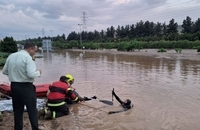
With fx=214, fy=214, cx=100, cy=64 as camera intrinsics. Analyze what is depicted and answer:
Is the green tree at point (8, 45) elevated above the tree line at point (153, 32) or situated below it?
below

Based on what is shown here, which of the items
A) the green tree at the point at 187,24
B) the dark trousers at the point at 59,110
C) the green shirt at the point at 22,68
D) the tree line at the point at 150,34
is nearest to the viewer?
the green shirt at the point at 22,68

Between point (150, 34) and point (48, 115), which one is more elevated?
point (150, 34)

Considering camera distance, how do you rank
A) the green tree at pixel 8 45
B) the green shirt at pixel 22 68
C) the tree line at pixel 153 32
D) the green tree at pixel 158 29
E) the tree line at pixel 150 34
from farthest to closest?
the green tree at pixel 158 29, the tree line at pixel 153 32, the tree line at pixel 150 34, the green tree at pixel 8 45, the green shirt at pixel 22 68

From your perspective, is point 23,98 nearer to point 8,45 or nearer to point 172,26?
point 8,45

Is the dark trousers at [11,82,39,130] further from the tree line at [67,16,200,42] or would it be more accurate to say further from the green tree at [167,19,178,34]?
the green tree at [167,19,178,34]

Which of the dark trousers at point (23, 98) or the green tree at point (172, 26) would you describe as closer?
the dark trousers at point (23, 98)

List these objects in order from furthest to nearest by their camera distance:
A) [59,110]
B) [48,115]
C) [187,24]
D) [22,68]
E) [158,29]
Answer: [158,29] < [187,24] < [59,110] < [48,115] < [22,68]

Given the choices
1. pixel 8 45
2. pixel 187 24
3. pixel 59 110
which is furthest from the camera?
pixel 187 24

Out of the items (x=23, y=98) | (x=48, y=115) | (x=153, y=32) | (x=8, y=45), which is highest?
(x=153, y=32)

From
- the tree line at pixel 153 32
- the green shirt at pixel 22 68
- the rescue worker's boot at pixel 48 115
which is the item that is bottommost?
the rescue worker's boot at pixel 48 115

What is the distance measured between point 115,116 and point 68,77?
5.68 ft

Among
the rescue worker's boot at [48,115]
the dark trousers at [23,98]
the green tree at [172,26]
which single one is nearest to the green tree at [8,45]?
the rescue worker's boot at [48,115]

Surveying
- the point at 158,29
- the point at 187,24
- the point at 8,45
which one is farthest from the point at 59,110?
the point at 158,29

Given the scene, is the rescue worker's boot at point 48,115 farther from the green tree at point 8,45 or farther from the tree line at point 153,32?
the tree line at point 153,32
